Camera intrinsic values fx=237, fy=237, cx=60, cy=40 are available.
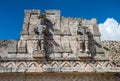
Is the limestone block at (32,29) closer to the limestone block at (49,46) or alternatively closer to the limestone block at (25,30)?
the limestone block at (25,30)

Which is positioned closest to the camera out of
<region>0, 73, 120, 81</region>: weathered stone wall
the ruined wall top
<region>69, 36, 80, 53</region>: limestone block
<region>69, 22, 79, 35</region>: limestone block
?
→ <region>0, 73, 120, 81</region>: weathered stone wall

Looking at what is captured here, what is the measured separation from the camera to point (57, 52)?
29.6 ft

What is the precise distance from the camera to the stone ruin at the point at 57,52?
8547 mm

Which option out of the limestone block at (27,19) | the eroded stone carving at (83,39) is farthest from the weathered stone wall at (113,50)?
the limestone block at (27,19)

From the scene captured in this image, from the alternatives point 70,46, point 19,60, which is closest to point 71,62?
point 70,46

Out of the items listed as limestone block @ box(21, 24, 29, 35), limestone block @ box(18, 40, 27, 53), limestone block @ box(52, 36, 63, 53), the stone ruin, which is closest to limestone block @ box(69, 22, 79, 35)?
the stone ruin

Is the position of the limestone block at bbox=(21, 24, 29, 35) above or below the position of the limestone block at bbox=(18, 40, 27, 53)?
above

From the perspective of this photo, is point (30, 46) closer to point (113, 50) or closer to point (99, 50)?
point (99, 50)

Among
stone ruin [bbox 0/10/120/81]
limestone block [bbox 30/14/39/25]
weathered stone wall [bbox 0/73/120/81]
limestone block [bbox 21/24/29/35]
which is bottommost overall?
weathered stone wall [bbox 0/73/120/81]

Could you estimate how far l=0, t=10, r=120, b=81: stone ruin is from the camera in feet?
28.0

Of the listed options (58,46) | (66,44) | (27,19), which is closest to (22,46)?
(27,19)

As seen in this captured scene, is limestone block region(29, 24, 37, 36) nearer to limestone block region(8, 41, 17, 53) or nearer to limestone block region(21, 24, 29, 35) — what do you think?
limestone block region(21, 24, 29, 35)

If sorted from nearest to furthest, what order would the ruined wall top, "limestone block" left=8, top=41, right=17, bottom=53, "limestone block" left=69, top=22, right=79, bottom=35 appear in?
the ruined wall top → "limestone block" left=8, top=41, right=17, bottom=53 → "limestone block" left=69, top=22, right=79, bottom=35

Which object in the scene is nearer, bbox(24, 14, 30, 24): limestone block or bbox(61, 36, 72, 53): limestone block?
bbox(61, 36, 72, 53): limestone block
